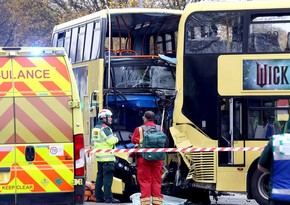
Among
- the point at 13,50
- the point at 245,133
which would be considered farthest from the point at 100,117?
the point at 13,50

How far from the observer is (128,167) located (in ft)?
50.4

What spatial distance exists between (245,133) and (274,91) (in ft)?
2.97

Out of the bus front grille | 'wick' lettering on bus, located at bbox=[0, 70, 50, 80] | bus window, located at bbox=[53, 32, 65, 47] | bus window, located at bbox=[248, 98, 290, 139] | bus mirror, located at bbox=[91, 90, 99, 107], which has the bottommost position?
the bus front grille

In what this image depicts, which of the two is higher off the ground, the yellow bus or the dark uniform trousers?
the yellow bus

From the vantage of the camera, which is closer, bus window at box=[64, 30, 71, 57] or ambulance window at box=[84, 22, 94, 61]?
ambulance window at box=[84, 22, 94, 61]

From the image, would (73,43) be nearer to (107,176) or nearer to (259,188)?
(107,176)

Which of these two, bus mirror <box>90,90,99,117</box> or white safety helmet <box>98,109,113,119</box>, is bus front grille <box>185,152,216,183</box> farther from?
bus mirror <box>90,90,99,117</box>

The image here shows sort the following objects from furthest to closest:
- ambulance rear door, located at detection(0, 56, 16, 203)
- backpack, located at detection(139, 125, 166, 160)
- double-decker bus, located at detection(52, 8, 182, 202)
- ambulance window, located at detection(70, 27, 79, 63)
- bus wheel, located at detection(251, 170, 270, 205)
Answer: ambulance window, located at detection(70, 27, 79, 63) < double-decker bus, located at detection(52, 8, 182, 202) < bus wheel, located at detection(251, 170, 270, 205) < backpack, located at detection(139, 125, 166, 160) < ambulance rear door, located at detection(0, 56, 16, 203)

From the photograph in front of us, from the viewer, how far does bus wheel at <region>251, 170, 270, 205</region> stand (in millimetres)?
14047

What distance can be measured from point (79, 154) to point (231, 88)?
4801 millimetres

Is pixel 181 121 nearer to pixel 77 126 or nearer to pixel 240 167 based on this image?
pixel 240 167

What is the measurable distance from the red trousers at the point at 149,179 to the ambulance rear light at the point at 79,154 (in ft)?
8.05

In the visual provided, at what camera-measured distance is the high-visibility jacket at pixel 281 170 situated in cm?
727

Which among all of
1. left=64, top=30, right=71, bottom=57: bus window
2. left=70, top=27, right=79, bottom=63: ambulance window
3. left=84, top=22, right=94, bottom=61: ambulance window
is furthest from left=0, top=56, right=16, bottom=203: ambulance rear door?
left=64, top=30, right=71, bottom=57: bus window
